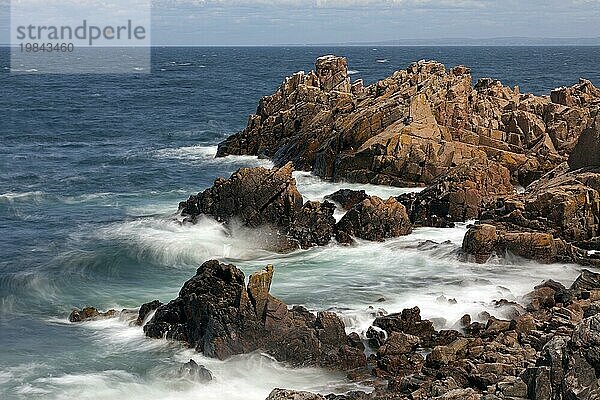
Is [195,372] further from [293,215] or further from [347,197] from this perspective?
[347,197]

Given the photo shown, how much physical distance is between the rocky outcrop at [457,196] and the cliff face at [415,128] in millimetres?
4244

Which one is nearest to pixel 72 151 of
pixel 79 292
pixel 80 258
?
pixel 80 258

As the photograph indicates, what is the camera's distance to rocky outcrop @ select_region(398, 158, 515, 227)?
37.5m

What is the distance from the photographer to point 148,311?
27.0 m

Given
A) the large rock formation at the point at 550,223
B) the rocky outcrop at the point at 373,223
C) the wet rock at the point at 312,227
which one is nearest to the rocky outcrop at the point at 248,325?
the wet rock at the point at 312,227

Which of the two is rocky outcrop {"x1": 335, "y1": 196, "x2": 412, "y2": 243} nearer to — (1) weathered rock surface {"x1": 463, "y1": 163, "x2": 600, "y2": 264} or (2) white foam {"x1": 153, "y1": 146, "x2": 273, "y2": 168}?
(1) weathered rock surface {"x1": 463, "y1": 163, "x2": 600, "y2": 264}

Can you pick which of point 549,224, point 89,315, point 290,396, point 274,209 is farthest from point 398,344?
point 274,209

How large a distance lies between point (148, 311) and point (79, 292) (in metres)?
5.49

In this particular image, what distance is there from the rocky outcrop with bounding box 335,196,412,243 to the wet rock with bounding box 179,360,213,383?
13.5 metres

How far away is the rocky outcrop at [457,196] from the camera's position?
123ft

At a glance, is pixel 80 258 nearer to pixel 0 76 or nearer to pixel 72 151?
pixel 72 151

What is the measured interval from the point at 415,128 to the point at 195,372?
2560cm

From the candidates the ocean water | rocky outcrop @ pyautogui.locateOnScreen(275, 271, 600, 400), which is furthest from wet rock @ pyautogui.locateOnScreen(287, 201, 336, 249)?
rocky outcrop @ pyautogui.locateOnScreen(275, 271, 600, 400)

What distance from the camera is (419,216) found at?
37.7 meters
